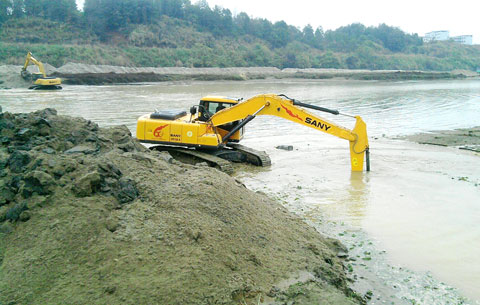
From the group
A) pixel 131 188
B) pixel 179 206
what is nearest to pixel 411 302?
pixel 179 206

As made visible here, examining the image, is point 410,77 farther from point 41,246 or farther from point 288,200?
point 41,246

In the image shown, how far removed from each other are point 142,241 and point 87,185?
102 centimetres

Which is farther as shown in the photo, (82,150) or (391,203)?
(391,203)

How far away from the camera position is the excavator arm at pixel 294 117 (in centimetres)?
1004

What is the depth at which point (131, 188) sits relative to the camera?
4820 mm

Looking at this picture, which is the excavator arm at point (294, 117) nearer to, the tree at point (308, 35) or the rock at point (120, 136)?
the rock at point (120, 136)

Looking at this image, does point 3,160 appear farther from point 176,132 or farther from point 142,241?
point 176,132

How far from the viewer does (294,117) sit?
10156 mm

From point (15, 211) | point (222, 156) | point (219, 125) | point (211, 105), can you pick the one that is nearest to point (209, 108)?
point (211, 105)

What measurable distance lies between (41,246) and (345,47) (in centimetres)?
10882

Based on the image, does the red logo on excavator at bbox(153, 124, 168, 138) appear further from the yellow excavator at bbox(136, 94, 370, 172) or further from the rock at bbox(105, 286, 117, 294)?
the rock at bbox(105, 286, 117, 294)

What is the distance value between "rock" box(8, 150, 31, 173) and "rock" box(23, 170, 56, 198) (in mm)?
562

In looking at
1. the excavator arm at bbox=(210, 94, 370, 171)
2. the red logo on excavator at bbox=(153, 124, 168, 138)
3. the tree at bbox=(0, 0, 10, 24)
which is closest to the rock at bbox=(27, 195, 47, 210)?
the red logo on excavator at bbox=(153, 124, 168, 138)

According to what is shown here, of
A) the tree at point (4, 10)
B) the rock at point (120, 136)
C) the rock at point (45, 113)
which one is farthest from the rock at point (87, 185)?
the tree at point (4, 10)
